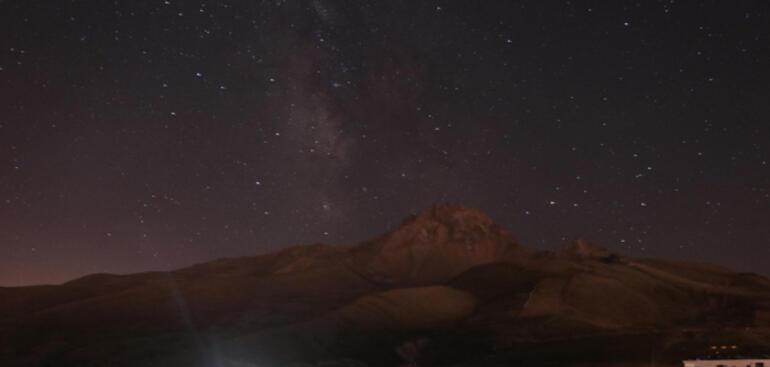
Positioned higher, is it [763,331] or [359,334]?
[359,334]

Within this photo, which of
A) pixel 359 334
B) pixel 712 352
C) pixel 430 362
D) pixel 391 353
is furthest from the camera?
pixel 359 334

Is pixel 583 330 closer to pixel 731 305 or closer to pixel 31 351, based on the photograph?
pixel 731 305

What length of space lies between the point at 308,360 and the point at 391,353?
18591 millimetres

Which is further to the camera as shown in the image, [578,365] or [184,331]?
[184,331]

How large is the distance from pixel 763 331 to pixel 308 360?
3498 inches

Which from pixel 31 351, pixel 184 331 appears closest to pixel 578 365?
pixel 184 331

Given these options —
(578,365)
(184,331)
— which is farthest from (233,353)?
(578,365)

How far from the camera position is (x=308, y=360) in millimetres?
161875

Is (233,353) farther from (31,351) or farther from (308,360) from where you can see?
(31,351)

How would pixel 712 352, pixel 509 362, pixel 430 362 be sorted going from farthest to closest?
pixel 430 362, pixel 509 362, pixel 712 352

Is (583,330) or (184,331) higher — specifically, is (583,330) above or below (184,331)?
below

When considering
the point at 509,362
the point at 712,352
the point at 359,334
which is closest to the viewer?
the point at 712,352

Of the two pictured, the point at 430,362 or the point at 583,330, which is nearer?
the point at 430,362

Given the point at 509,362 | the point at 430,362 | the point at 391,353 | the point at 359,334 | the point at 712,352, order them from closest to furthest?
1. the point at 712,352
2. the point at 509,362
3. the point at 430,362
4. the point at 391,353
5. the point at 359,334
